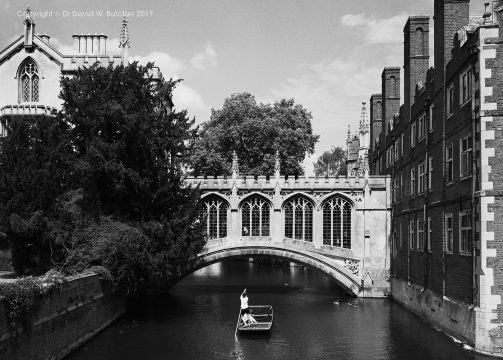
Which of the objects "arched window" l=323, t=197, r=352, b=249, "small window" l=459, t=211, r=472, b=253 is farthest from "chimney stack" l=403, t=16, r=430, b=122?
"small window" l=459, t=211, r=472, b=253

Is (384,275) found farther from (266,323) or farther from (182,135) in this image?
(182,135)

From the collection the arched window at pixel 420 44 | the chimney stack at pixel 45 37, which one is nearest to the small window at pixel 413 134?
the arched window at pixel 420 44

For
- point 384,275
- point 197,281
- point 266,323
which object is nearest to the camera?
point 266,323

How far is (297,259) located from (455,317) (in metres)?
12.9

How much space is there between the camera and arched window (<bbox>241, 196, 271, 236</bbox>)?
1244 inches

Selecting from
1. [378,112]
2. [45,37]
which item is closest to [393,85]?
[378,112]

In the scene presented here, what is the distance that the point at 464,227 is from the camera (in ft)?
58.7

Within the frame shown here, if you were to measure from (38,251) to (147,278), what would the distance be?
15.0ft

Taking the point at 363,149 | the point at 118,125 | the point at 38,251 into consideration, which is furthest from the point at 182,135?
the point at 363,149

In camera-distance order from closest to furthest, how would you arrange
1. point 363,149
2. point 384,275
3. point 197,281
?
point 384,275, point 197,281, point 363,149

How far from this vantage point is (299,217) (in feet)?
104

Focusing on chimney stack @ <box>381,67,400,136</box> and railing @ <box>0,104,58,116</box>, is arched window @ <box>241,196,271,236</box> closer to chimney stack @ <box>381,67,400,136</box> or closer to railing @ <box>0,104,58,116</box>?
chimney stack @ <box>381,67,400,136</box>

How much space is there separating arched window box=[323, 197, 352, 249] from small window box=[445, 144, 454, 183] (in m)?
11.7

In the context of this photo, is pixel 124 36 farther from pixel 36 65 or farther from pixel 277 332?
pixel 277 332
